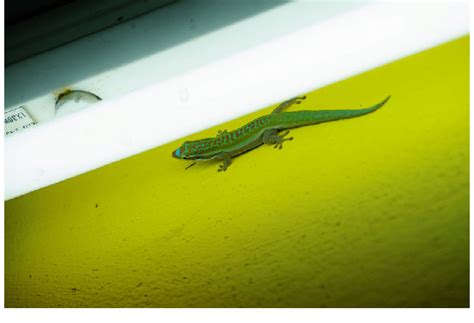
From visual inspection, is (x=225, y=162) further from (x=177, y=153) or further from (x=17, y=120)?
(x=17, y=120)

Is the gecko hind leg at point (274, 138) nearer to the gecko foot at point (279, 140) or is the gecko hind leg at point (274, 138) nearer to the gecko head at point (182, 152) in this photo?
the gecko foot at point (279, 140)

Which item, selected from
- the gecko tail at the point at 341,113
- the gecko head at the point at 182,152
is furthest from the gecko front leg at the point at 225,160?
the gecko tail at the point at 341,113

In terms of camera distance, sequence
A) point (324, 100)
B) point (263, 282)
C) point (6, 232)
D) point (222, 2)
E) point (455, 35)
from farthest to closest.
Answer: point (6, 232) < point (324, 100) < point (455, 35) < point (222, 2) < point (263, 282)

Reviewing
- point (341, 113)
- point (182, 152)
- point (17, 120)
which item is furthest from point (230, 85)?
point (17, 120)

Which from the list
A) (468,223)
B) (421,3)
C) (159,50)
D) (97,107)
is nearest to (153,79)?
(159,50)

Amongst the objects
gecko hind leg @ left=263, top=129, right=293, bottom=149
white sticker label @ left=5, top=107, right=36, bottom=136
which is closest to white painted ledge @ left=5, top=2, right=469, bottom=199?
white sticker label @ left=5, top=107, right=36, bottom=136

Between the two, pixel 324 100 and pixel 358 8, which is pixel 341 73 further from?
pixel 358 8

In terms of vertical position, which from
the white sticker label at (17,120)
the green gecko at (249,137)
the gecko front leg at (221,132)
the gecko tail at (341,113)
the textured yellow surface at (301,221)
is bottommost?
the textured yellow surface at (301,221)
